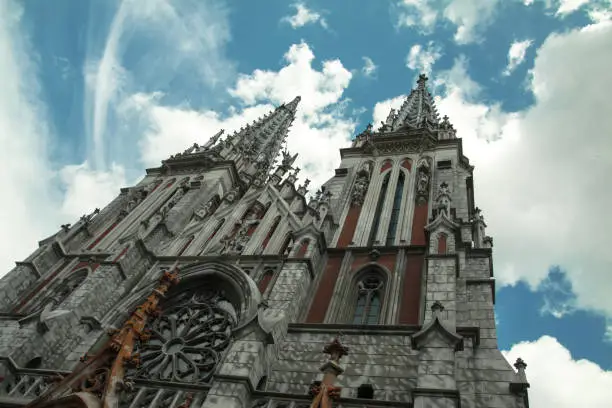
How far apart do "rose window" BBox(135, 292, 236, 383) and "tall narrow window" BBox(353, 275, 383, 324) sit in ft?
10.4

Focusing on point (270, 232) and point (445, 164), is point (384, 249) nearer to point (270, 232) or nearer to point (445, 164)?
point (270, 232)

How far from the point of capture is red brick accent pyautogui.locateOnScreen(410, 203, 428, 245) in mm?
14768

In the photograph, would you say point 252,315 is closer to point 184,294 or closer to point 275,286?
point 275,286

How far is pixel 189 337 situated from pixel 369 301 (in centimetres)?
456

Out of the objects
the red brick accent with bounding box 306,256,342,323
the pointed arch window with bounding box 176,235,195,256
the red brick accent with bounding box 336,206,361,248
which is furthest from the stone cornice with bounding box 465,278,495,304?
the pointed arch window with bounding box 176,235,195,256

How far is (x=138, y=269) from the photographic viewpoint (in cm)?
1627

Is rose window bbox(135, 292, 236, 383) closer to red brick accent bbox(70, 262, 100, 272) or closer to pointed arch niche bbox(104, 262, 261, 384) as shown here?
pointed arch niche bbox(104, 262, 261, 384)

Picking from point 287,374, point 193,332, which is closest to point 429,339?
point 287,374

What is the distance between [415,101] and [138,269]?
21925 millimetres

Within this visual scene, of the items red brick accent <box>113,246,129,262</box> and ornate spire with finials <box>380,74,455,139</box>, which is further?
ornate spire with finials <box>380,74,455,139</box>

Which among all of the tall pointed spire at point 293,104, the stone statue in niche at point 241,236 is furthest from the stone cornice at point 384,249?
the tall pointed spire at point 293,104

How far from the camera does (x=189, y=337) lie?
41.4 ft

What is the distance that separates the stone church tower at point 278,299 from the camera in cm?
938

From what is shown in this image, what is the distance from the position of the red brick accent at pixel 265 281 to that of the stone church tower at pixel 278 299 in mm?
45
